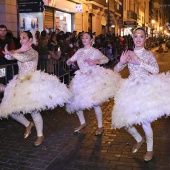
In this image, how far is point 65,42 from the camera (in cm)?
1166

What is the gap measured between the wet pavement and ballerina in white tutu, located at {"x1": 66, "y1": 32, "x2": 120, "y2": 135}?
53 cm

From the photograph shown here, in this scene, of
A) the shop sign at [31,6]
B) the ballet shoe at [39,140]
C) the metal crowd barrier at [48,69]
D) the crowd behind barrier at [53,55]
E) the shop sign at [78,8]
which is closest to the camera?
the ballet shoe at [39,140]

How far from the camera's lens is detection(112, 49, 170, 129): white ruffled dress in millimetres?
4520

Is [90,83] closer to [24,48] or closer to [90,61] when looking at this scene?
[90,61]

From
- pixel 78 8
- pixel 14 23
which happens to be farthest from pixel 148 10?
pixel 14 23

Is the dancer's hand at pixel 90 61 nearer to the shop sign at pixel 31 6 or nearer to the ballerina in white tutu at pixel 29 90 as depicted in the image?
the ballerina in white tutu at pixel 29 90

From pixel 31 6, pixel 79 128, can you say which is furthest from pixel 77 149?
pixel 31 6

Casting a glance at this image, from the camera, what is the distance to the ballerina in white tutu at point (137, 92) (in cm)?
455

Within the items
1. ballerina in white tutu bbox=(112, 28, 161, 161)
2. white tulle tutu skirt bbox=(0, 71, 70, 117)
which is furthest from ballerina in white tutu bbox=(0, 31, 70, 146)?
ballerina in white tutu bbox=(112, 28, 161, 161)

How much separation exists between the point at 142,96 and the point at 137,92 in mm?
106

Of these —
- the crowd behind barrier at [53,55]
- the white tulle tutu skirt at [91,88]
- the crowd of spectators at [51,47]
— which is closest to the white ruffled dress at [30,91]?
the white tulle tutu skirt at [91,88]

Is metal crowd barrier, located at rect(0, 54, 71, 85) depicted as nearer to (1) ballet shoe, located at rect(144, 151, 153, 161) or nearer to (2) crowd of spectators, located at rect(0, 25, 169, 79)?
(2) crowd of spectators, located at rect(0, 25, 169, 79)

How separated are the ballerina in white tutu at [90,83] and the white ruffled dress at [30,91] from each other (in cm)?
39

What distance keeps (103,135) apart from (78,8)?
17.8 m
